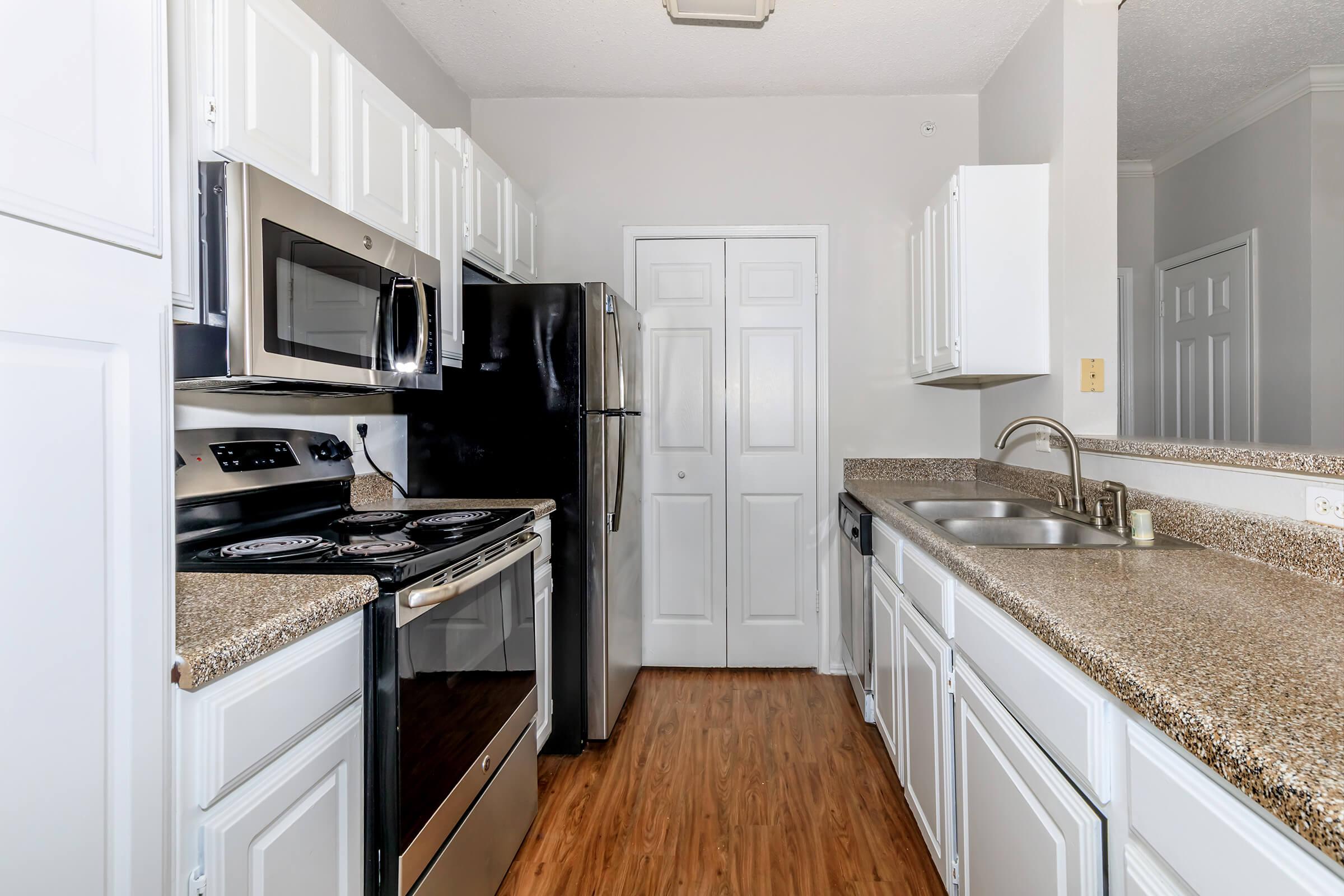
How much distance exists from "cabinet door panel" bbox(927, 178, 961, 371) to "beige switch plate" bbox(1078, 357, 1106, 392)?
0.39m

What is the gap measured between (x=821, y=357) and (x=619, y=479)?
1260 mm

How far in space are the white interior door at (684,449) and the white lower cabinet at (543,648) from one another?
101cm

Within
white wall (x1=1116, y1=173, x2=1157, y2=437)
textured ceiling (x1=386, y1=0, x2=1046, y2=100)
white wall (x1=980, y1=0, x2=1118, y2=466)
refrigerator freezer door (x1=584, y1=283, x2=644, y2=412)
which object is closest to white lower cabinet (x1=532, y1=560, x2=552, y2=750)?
refrigerator freezer door (x1=584, y1=283, x2=644, y2=412)

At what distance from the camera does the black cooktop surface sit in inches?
51.8

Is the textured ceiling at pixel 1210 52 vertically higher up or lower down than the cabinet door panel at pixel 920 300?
higher up

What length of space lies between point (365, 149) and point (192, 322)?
768 mm

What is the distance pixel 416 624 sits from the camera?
1.36 meters

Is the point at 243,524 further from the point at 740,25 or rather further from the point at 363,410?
the point at 740,25

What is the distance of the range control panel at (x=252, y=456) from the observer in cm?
166

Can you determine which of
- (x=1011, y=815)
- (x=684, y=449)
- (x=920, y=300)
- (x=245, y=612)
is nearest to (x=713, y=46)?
(x=920, y=300)

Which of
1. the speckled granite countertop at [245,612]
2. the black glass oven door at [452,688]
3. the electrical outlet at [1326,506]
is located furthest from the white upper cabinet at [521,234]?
the electrical outlet at [1326,506]

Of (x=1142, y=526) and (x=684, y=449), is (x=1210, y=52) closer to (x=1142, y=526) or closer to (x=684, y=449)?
(x=1142, y=526)

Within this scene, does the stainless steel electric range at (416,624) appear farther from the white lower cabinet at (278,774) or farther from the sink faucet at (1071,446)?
the sink faucet at (1071,446)

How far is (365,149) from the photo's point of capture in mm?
1783
